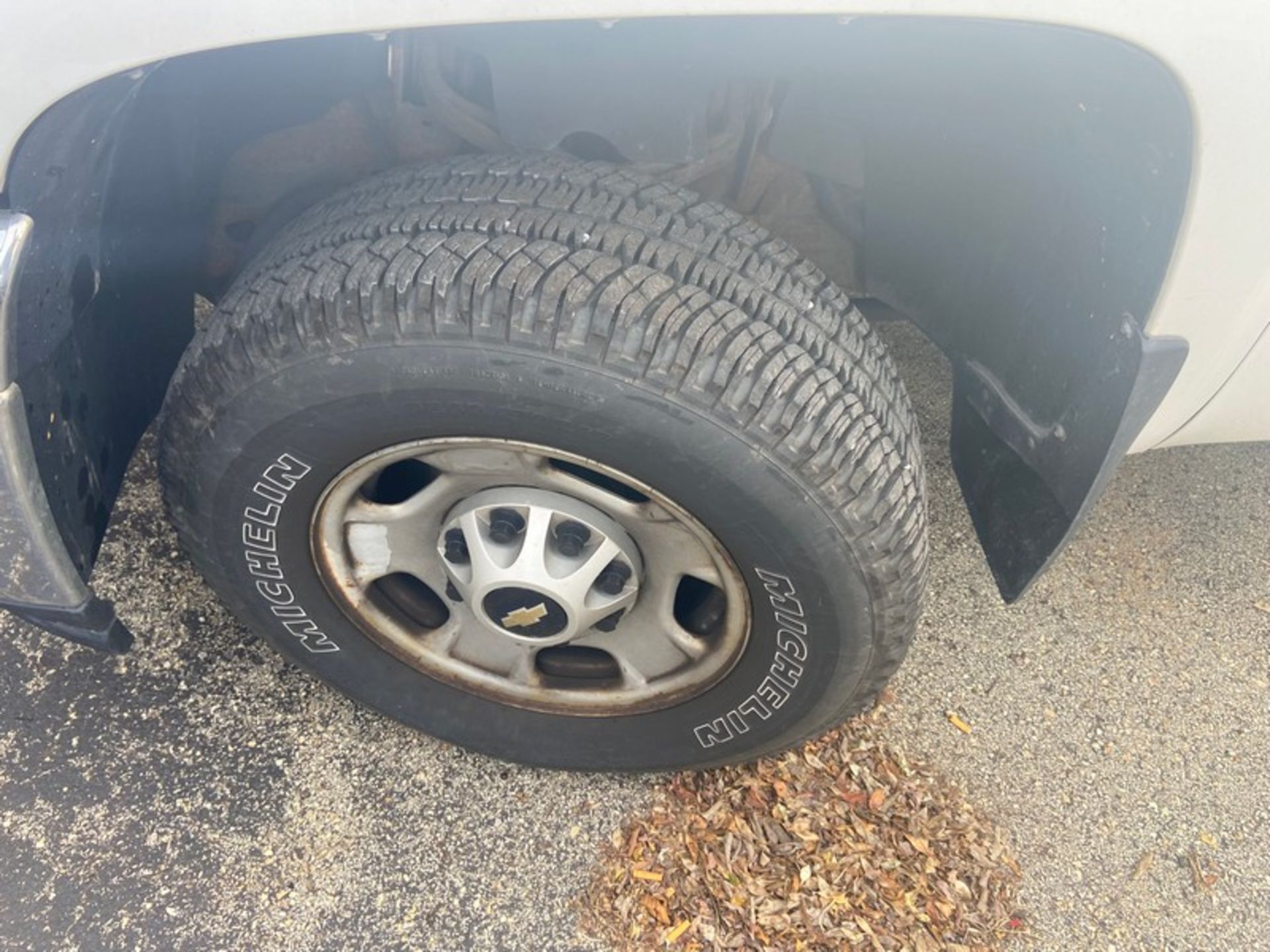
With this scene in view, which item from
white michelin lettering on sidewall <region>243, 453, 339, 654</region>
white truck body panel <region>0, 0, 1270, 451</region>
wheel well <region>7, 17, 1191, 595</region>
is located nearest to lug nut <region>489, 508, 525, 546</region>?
white michelin lettering on sidewall <region>243, 453, 339, 654</region>

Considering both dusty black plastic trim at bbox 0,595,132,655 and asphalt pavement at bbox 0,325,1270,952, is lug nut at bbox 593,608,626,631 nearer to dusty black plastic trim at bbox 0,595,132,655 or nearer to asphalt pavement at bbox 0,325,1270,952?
asphalt pavement at bbox 0,325,1270,952

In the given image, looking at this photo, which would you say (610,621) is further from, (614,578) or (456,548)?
(456,548)

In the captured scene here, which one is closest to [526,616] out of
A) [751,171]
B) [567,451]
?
[567,451]

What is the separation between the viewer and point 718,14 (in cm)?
125

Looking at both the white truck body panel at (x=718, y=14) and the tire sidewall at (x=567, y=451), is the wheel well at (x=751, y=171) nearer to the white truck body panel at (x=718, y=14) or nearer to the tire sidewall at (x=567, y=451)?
the white truck body panel at (x=718, y=14)

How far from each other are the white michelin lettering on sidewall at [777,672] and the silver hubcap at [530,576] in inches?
2.7

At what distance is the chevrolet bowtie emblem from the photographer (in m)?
1.85

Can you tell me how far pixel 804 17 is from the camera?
1.31 metres

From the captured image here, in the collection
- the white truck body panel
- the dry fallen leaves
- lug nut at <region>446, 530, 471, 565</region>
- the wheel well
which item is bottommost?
the dry fallen leaves

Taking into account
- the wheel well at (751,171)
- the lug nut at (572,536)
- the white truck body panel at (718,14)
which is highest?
the white truck body panel at (718,14)

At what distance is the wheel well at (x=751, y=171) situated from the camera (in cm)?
150

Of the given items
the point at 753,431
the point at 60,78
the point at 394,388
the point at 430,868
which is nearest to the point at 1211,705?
the point at 753,431

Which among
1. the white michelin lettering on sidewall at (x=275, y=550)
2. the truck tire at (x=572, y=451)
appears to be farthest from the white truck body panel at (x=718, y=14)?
the white michelin lettering on sidewall at (x=275, y=550)

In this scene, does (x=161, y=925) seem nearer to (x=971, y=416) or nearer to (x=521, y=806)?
(x=521, y=806)
